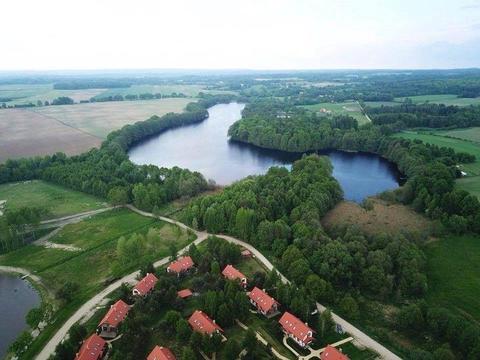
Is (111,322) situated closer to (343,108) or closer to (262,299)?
(262,299)

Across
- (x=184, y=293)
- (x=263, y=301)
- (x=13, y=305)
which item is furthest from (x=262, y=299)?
(x=13, y=305)

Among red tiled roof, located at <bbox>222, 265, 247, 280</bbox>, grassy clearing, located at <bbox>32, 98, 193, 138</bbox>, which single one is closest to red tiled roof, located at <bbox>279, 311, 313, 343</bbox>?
red tiled roof, located at <bbox>222, 265, 247, 280</bbox>

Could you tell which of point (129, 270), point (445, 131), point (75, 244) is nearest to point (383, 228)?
point (129, 270)

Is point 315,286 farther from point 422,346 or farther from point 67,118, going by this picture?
point 67,118

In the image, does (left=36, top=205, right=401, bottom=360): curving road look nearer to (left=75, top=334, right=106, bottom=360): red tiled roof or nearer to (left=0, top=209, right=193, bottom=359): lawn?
(left=0, top=209, right=193, bottom=359): lawn

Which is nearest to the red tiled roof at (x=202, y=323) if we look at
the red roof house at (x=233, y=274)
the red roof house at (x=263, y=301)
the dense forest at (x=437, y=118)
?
the red roof house at (x=263, y=301)

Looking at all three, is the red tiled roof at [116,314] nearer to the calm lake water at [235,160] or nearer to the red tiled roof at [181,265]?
the red tiled roof at [181,265]
